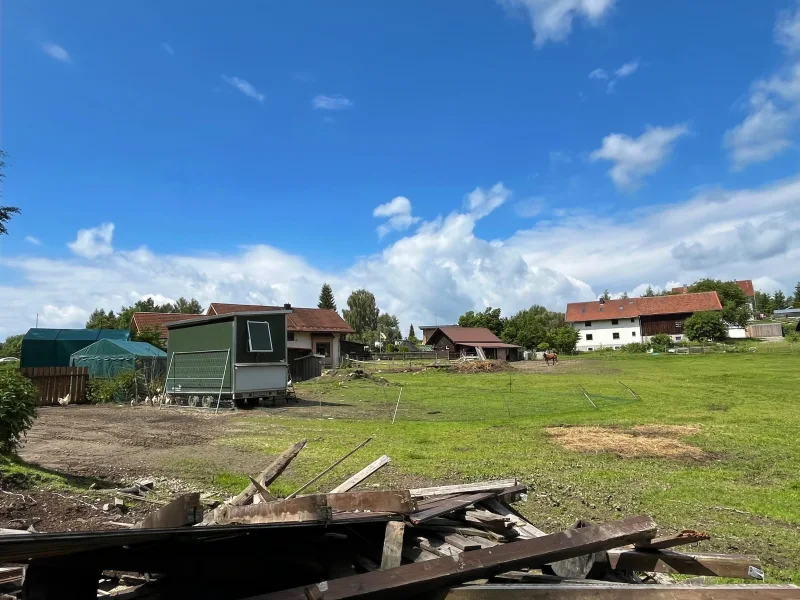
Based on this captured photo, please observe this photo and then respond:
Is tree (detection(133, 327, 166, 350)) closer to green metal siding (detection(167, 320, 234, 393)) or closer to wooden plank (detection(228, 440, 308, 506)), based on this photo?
green metal siding (detection(167, 320, 234, 393))

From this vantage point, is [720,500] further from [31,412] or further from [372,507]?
[31,412]

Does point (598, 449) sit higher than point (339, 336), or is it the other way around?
point (339, 336)

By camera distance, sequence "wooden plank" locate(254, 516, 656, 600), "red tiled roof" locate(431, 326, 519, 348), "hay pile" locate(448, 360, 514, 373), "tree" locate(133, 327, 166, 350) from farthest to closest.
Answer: "red tiled roof" locate(431, 326, 519, 348) → "hay pile" locate(448, 360, 514, 373) → "tree" locate(133, 327, 166, 350) → "wooden plank" locate(254, 516, 656, 600)

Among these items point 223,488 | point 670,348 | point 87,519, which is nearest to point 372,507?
point 87,519

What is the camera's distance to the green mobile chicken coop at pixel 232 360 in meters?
21.4

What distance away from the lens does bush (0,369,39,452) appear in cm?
796

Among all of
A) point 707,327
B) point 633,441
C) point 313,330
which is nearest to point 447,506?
point 633,441

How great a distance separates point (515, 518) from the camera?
4.66 m

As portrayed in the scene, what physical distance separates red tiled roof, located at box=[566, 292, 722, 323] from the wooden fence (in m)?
73.4

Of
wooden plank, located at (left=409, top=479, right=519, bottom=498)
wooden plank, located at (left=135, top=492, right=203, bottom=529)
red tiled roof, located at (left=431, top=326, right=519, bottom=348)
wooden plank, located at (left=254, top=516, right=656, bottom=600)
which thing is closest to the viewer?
wooden plank, located at (left=254, top=516, right=656, bottom=600)

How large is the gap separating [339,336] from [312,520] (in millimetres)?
47896

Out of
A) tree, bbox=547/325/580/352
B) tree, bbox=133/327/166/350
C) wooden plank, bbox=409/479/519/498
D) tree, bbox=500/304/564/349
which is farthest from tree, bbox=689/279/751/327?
wooden plank, bbox=409/479/519/498

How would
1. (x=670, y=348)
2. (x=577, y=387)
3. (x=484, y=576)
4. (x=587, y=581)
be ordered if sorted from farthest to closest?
(x=670, y=348)
(x=577, y=387)
(x=587, y=581)
(x=484, y=576)

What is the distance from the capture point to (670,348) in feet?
199
